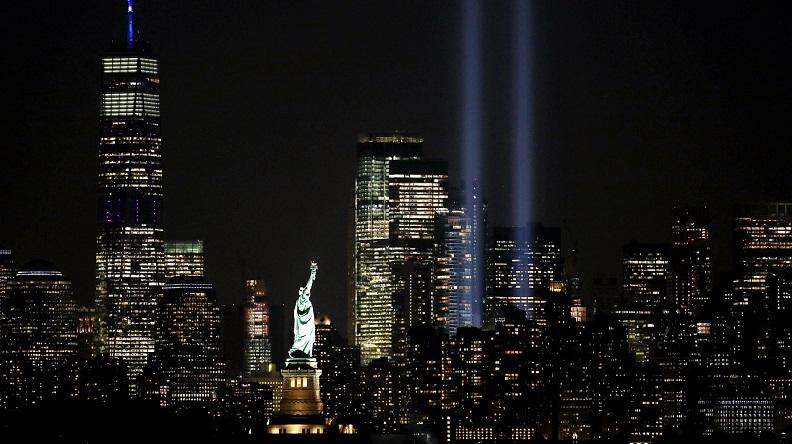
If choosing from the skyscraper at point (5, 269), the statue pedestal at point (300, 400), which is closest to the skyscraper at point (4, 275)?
the skyscraper at point (5, 269)

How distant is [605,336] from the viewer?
175 meters

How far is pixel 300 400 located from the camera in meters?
105

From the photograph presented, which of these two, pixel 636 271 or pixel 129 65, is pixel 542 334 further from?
pixel 129 65

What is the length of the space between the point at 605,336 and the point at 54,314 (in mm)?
38053

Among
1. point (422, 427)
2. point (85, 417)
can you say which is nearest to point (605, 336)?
point (422, 427)

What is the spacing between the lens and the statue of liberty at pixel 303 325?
104 m

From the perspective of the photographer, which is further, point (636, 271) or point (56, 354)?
point (636, 271)

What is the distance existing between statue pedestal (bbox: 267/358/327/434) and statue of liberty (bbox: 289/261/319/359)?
0.93ft

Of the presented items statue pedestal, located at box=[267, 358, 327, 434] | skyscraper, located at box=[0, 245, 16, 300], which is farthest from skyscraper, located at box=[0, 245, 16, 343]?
statue pedestal, located at box=[267, 358, 327, 434]

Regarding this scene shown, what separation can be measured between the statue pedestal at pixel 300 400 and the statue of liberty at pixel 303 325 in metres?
0.28

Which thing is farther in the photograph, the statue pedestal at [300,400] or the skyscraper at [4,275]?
the skyscraper at [4,275]

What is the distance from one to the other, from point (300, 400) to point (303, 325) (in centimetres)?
278

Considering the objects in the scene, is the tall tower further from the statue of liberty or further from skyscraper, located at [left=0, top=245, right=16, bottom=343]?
the statue of liberty

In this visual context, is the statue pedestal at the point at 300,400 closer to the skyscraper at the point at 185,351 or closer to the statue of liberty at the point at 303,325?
the statue of liberty at the point at 303,325
